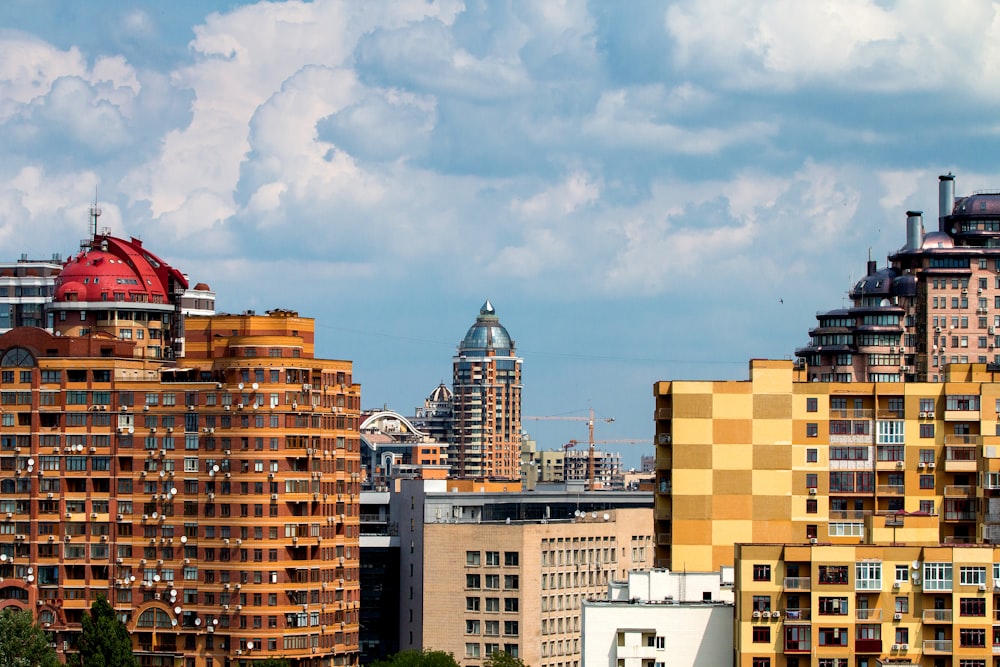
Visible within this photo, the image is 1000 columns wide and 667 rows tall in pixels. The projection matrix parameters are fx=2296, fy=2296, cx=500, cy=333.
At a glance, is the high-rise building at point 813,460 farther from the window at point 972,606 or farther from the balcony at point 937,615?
the balcony at point 937,615

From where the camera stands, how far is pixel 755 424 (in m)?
167

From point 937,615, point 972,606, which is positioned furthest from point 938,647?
point 972,606

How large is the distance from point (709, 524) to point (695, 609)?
1849 centimetres

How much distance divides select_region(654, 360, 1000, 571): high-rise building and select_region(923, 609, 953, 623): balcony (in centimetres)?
1962

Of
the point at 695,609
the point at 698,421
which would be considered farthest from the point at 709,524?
the point at 695,609

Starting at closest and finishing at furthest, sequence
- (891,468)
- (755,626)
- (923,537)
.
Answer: (755,626), (923,537), (891,468)

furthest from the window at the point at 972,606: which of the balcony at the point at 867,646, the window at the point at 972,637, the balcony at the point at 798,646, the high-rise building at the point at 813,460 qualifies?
the high-rise building at the point at 813,460

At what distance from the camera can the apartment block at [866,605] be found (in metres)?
143

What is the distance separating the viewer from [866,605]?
14388 cm

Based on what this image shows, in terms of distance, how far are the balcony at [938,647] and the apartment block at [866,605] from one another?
0.20 ft

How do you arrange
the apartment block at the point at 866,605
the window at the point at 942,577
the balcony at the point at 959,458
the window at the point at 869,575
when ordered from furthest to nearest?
the balcony at the point at 959,458 → the window at the point at 869,575 → the window at the point at 942,577 → the apartment block at the point at 866,605

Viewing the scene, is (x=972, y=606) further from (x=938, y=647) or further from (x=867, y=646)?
(x=867, y=646)

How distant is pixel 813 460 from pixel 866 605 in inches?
1039

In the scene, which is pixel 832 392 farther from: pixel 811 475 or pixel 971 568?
pixel 971 568
